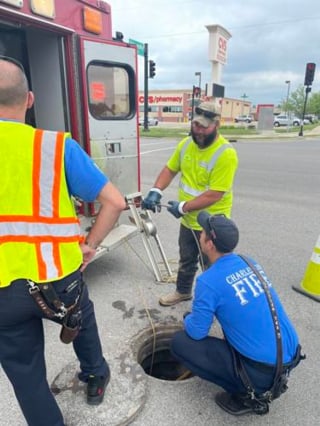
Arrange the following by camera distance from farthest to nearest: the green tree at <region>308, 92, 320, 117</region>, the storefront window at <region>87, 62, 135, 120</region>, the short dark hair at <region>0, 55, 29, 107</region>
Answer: the green tree at <region>308, 92, 320, 117</region>
the storefront window at <region>87, 62, 135, 120</region>
the short dark hair at <region>0, 55, 29, 107</region>

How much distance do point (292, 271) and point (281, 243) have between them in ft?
2.83

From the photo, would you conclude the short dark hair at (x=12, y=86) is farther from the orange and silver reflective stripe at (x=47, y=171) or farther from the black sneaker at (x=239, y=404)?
the black sneaker at (x=239, y=404)

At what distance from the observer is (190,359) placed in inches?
88.2

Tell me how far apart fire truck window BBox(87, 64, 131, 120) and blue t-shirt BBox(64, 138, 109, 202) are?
2.27m

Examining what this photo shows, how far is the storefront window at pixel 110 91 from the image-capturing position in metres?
3.66

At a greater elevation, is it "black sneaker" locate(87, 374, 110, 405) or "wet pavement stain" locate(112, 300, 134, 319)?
"black sneaker" locate(87, 374, 110, 405)

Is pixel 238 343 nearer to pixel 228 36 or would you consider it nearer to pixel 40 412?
pixel 40 412

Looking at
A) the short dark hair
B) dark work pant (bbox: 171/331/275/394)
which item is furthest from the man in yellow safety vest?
dark work pant (bbox: 171/331/275/394)

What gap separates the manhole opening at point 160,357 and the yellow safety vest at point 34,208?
1.50m

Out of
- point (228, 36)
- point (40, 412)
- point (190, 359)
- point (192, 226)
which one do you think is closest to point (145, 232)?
point (192, 226)

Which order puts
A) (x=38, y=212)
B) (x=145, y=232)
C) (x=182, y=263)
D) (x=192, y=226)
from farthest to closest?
(x=145, y=232)
(x=182, y=263)
(x=192, y=226)
(x=38, y=212)

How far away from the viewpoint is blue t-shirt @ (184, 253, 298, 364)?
6.60ft

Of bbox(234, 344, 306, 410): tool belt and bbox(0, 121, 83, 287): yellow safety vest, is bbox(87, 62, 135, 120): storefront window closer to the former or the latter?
bbox(0, 121, 83, 287): yellow safety vest

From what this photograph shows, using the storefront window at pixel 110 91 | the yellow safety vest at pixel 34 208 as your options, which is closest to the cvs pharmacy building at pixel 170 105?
the storefront window at pixel 110 91
